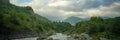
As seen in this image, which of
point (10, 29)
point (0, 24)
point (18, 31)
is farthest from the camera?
point (18, 31)

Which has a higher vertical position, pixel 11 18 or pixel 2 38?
pixel 11 18

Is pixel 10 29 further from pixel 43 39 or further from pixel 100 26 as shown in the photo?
pixel 100 26

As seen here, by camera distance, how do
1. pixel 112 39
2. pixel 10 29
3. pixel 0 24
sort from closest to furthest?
pixel 112 39, pixel 0 24, pixel 10 29

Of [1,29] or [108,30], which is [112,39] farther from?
[1,29]

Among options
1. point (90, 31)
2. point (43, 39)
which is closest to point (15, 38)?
point (43, 39)

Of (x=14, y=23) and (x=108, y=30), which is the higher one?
(x=14, y=23)

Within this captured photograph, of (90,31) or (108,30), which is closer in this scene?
(108,30)

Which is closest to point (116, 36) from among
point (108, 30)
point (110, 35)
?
point (110, 35)

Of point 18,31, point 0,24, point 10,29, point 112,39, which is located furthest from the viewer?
point 18,31

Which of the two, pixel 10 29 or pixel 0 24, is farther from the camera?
pixel 10 29
